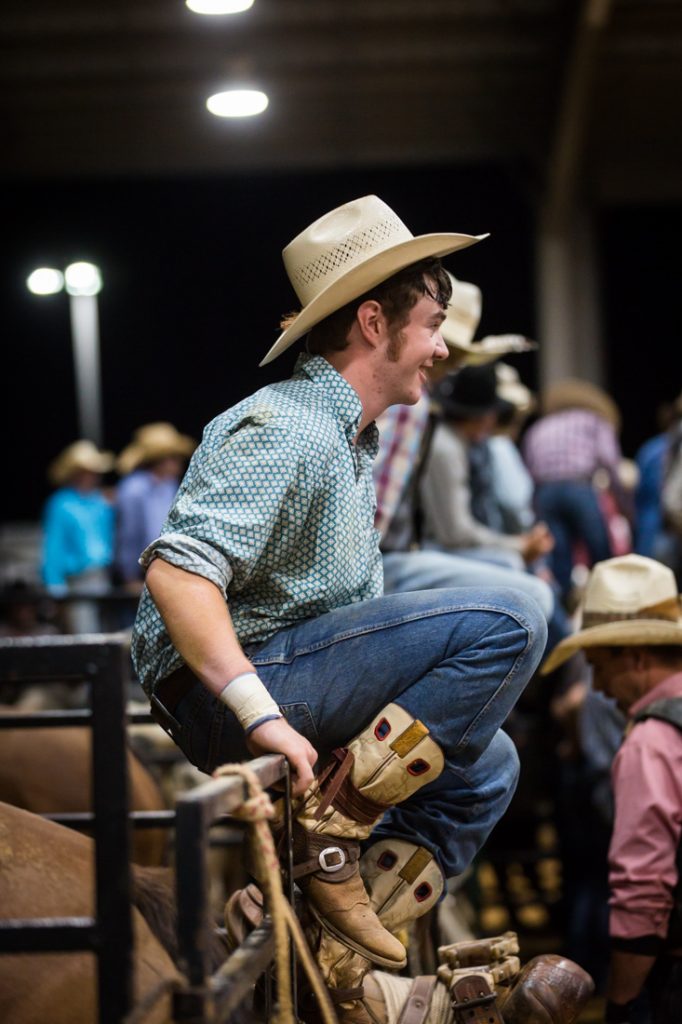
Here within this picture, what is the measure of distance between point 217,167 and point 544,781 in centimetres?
1179

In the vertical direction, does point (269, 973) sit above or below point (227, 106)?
below

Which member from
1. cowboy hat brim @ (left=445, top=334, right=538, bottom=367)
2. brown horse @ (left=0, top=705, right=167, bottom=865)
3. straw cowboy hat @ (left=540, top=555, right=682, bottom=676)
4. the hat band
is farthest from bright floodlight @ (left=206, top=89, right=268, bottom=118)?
the hat band

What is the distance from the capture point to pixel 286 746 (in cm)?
248

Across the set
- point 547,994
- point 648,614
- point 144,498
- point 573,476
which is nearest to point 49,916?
point 547,994

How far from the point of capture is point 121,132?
17578 millimetres

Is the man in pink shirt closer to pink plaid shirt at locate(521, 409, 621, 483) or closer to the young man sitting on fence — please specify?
the young man sitting on fence

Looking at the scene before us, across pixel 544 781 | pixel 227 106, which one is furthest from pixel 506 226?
pixel 227 106

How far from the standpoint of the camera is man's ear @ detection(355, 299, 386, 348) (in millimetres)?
2963

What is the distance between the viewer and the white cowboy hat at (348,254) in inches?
114

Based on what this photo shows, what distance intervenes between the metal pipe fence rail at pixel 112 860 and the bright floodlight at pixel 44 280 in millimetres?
17494

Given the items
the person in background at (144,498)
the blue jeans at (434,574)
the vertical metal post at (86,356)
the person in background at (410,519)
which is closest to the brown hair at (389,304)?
the person in background at (410,519)

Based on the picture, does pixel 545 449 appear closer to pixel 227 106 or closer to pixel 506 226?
pixel 227 106

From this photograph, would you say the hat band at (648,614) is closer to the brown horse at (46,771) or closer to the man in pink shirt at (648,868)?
the man in pink shirt at (648,868)

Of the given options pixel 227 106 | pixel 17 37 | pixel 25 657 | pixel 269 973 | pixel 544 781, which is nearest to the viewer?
pixel 25 657
